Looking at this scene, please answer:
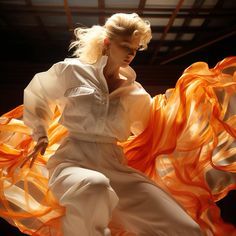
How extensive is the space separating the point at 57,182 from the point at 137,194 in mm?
246

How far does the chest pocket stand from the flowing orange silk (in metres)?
0.17

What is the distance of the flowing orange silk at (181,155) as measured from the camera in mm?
1432

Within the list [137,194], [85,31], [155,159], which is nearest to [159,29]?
[85,31]

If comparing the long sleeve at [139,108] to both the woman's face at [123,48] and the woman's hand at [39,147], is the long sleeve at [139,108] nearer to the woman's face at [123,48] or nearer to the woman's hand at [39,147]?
the woman's face at [123,48]

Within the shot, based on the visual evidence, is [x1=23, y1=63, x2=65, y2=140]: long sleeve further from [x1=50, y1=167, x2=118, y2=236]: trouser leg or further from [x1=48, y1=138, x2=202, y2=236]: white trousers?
[x1=50, y1=167, x2=118, y2=236]: trouser leg

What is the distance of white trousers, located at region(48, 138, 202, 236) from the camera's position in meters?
1.18

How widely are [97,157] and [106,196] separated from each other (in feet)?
0.61

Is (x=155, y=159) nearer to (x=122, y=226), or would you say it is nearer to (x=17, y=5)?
(x=122, y=226)

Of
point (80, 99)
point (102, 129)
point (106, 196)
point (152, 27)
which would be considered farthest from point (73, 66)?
point (152, 27)

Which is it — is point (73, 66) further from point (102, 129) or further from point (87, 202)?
point (87, 202)

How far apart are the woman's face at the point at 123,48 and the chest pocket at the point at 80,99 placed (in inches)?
5.2

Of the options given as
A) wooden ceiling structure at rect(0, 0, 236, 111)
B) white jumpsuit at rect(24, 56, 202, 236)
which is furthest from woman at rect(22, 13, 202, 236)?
wooden ceiling structure at rect(0, 0, 236, 111)

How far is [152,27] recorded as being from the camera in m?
2.50

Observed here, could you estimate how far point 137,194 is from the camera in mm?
1350
